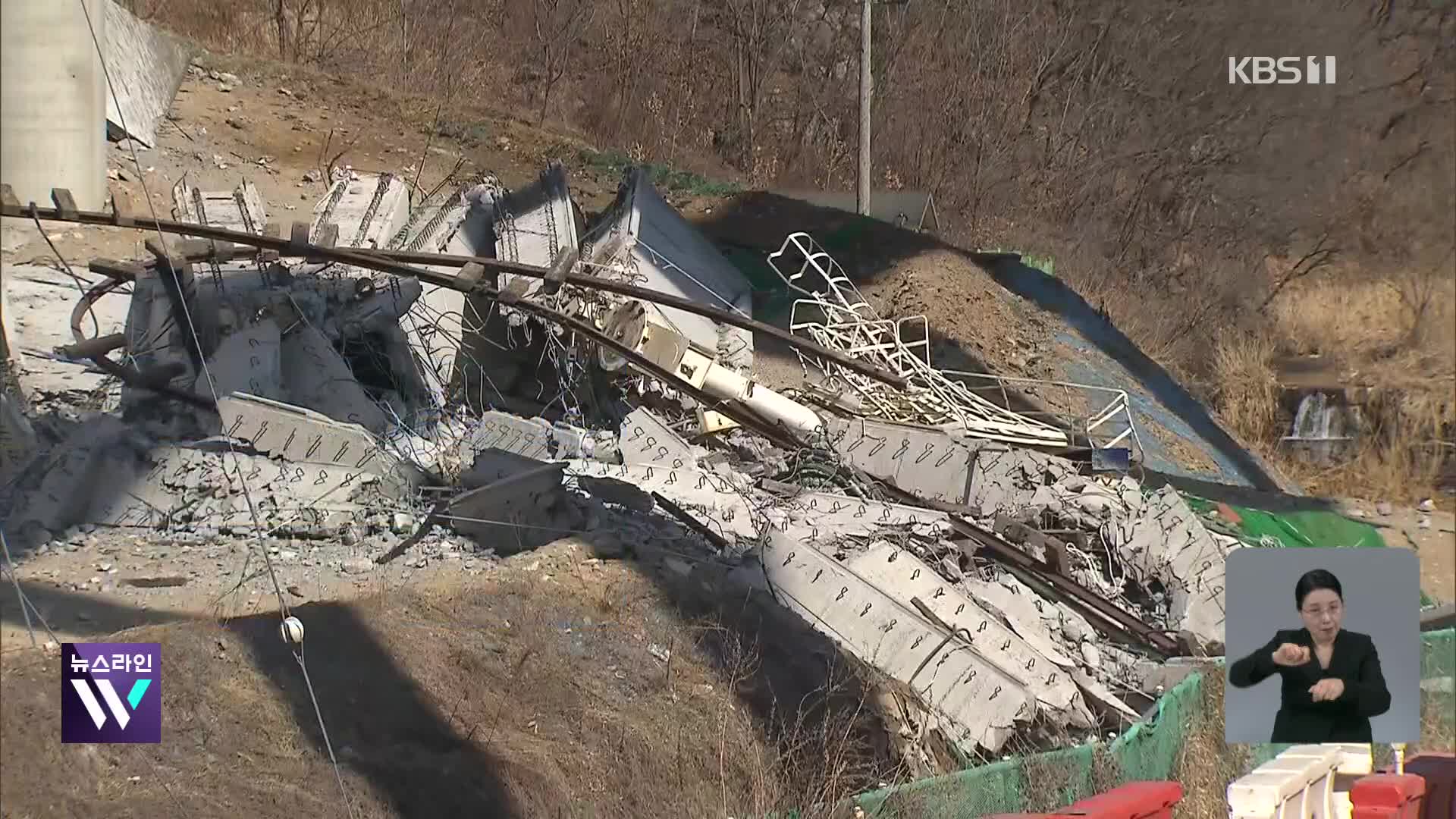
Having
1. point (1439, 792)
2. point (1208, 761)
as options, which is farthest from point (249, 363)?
point (1439, 792)

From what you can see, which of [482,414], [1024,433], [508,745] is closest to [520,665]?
[508,745]

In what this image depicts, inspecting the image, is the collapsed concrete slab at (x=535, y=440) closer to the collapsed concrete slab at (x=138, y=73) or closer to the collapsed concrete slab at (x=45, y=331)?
the collapsed concrete slab at (x=45, y=331)

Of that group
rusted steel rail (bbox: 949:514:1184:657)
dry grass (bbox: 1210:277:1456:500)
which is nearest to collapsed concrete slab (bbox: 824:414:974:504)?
rusted steel rail (bbox: 949:514:1184:657)

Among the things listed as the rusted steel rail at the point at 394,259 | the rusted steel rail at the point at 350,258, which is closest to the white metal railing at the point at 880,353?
the rusted steel rail at the point at 394,259

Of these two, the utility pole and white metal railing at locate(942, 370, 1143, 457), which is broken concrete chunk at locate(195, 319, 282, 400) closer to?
the utility pole

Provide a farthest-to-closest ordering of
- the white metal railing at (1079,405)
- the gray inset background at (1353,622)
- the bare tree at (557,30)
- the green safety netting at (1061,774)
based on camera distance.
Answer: the white metal railing at (1079,405)
the bare tree at (557,30)
the gray inset background at (1353,622)
the green safety netting at (1061,774)

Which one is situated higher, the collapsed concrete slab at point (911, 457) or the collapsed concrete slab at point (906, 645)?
the collapsed concrete slab at point (911, 457)

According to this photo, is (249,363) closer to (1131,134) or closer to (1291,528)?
(1291,528)
